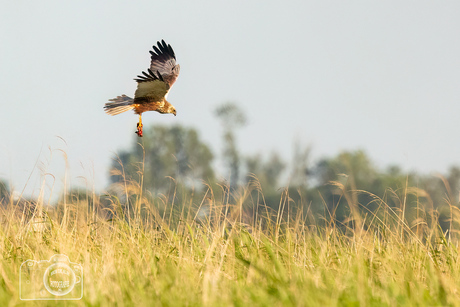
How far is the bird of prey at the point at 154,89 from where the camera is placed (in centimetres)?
953

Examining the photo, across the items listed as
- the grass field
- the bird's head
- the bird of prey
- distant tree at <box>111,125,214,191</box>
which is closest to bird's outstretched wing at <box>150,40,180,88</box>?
the bird of prey

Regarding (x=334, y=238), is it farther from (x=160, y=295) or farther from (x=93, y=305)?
(x=93, y=305)

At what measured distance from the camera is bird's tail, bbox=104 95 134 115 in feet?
34.7

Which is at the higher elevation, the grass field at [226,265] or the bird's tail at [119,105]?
the bird's tail at [119,105]

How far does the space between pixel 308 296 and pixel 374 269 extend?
4.87 ft


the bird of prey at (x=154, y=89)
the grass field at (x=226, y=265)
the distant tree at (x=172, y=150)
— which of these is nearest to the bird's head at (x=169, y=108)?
the bird of prey at (x=154, y=89)

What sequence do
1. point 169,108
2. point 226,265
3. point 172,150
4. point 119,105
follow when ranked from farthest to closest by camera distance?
point 172,150
point 169,108
point 119,105
point 226,265

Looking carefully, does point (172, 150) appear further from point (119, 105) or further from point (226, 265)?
point (226, 265)

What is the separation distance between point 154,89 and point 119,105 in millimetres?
1242

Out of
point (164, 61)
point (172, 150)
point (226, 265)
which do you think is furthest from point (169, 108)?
point (172, 150)

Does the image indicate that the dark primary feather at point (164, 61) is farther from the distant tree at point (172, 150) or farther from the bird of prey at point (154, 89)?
the distant tree at point (172, 150)

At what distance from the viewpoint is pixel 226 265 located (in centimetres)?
434

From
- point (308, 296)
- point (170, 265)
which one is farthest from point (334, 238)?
point (308, 296)

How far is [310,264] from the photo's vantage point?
15.0ft
